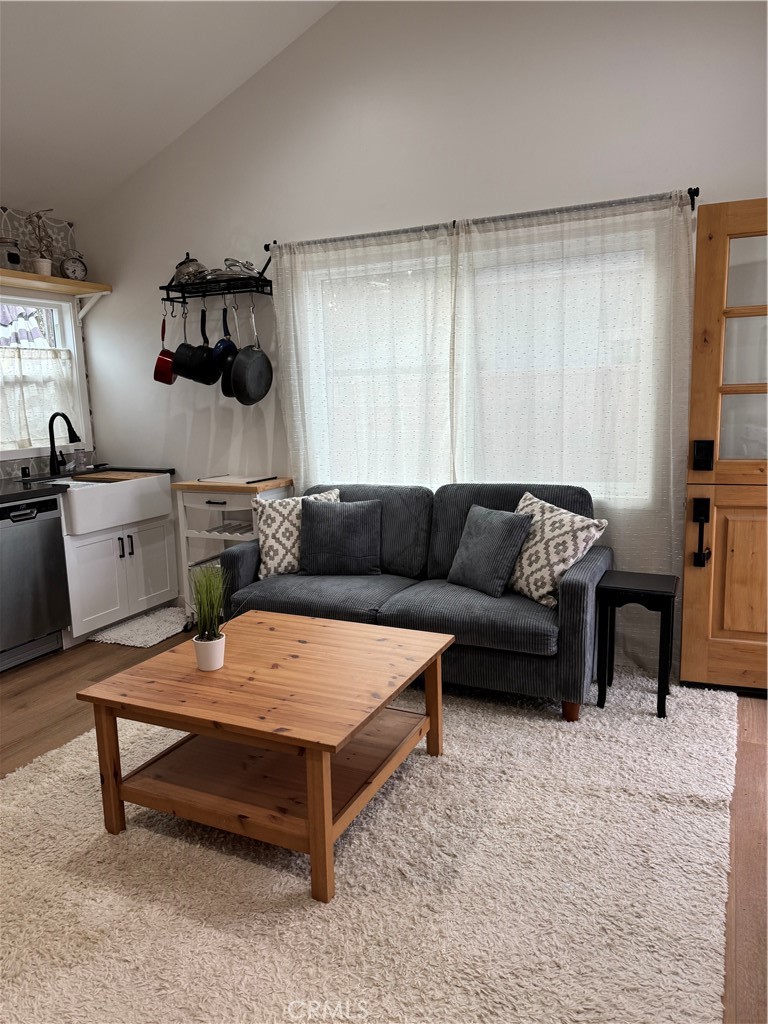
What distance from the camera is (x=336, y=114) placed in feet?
13.1

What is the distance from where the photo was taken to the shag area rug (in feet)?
13.5

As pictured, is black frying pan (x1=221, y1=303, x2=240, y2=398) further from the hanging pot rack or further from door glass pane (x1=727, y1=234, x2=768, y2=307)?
door glass pane (x1=727, y1=234, x2=768, y2=307)

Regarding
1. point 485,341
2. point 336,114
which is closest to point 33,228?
point 336,114

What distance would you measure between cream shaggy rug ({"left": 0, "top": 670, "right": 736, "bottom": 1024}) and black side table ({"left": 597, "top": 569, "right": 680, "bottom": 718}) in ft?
1.06

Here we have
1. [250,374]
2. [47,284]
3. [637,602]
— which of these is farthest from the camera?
[47,284]

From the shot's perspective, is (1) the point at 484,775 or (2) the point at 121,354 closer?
(1) the point at 484,775

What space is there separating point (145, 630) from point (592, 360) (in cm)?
283

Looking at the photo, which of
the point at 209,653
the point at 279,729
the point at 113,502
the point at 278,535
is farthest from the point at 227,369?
the point at 279,729

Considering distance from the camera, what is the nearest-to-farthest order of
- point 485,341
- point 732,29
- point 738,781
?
point 738,781, point 732,29, point 485,341

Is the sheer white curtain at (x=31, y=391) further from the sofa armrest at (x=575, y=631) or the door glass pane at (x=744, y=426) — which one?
the door glass pane at (x=744, y=426)

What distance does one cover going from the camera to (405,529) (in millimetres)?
3768

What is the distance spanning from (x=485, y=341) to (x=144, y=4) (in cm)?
221

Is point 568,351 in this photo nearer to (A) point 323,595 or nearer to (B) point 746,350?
(B) point 746,350

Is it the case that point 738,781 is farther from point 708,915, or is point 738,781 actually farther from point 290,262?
point 290,262
